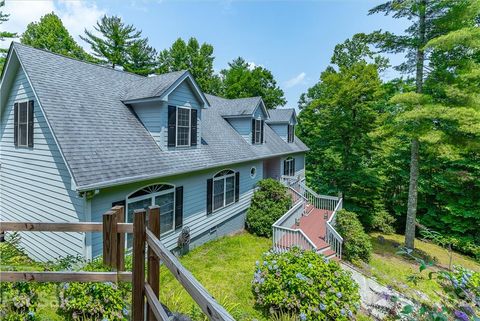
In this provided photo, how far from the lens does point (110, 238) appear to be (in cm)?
271

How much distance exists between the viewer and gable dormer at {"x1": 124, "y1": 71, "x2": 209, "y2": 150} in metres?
8.20

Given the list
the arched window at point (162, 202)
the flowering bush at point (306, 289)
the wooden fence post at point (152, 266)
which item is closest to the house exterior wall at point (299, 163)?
the arched window at point (162, 202)

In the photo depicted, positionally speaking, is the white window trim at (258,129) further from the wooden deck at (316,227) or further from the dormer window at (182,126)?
the dormer window at (182,126)

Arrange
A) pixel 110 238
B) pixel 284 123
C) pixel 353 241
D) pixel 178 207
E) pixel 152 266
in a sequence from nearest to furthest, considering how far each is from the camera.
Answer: pixel 152 266 → pixel 110 238 → pixel 178 207 → pixel 353 241 → pixel 284 123

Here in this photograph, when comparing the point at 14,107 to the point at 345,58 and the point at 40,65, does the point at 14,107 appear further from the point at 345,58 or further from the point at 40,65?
the point at 345,58

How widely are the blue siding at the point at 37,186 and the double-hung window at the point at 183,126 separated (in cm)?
379

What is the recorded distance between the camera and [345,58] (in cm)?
2953

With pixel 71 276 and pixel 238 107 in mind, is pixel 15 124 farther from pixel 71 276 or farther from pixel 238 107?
pixel 238 107

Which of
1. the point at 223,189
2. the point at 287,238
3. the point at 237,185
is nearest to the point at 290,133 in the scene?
the point at 237,185

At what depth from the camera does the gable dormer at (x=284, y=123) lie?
19.1 meters

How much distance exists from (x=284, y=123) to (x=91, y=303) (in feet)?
56.2

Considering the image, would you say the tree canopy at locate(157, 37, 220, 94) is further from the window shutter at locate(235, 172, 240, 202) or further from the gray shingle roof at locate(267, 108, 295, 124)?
the window shutter at locate(235, 172, 240, 202)

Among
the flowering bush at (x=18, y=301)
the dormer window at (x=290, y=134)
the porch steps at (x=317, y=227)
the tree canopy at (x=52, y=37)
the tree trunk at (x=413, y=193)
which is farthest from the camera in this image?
the tree canopy at (x=52, y=37)

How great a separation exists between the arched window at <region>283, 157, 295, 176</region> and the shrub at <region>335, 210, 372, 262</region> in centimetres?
819
